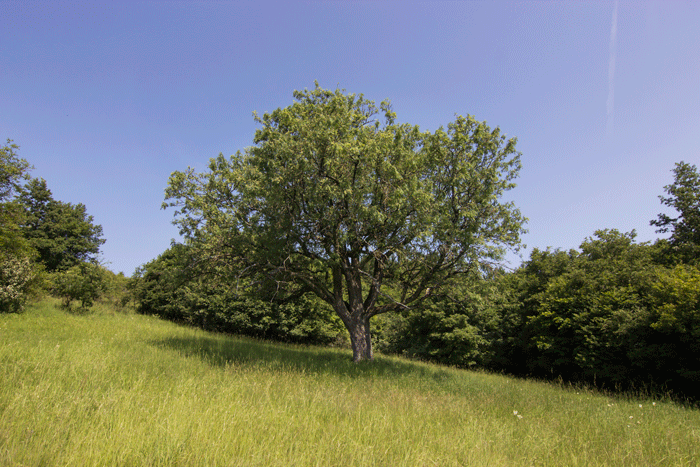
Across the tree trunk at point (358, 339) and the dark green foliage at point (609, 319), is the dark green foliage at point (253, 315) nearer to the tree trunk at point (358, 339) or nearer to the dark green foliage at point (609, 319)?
the tree trunk at point (358, 339)

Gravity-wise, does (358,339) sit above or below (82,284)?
below

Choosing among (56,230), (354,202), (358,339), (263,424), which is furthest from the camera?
(56,230)

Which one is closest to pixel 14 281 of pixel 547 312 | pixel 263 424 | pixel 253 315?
pixel 253 315

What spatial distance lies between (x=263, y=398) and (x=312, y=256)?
23.0 ft

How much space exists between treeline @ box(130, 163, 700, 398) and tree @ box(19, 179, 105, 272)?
511 inches

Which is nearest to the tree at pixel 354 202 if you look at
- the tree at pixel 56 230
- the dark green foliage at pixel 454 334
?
the dark green foliage at pixel 454 334

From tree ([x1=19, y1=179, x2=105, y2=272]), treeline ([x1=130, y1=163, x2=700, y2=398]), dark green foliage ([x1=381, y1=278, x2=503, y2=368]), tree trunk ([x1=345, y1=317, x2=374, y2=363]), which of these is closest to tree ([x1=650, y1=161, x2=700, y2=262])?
treeline ([x1=130, y1=163, x2=700, y2=398])

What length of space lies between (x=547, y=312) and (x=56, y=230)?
52.3 m

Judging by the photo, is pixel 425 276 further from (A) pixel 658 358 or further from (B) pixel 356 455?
(A) pixel 658 358

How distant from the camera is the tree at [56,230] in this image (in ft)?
118

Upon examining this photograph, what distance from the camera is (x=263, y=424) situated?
4379mm

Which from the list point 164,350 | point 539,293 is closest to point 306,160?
point 164,350

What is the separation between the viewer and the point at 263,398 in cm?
596

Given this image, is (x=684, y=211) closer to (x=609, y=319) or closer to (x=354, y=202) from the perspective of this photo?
(x=609, y=319)
